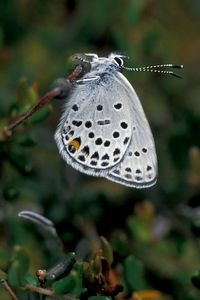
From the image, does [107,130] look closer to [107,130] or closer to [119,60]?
[107,130]

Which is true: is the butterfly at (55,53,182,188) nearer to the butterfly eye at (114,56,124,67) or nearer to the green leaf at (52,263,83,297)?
the butterfly eye at (114,56,124,67)

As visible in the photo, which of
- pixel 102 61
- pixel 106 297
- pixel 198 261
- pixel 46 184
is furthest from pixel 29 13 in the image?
pixel 106 297

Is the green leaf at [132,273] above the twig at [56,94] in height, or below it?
below

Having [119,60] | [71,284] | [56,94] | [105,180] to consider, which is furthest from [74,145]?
[105,180]

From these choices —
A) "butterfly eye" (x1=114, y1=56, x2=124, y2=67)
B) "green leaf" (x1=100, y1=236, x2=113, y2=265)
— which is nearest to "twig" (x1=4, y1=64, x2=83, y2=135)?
"green leaf" (x1=100, y1=236, x2=113, y2=265)

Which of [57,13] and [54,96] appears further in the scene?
[57,13]

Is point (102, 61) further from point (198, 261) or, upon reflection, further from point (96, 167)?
point (198, 261)

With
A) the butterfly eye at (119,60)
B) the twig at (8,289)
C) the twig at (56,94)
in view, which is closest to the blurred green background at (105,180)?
the butterfly eye at (119,60)

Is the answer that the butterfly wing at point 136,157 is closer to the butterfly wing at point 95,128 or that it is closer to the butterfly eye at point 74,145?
the butterfly wing at point 95,128
